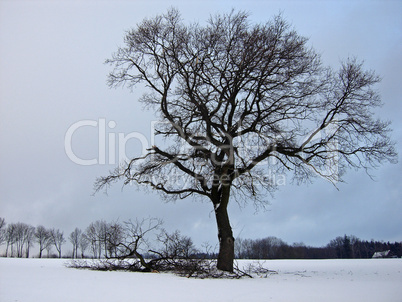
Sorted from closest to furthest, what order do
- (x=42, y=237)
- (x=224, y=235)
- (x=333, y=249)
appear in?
(x=224, y=235), (x=42, y=237), (x=333, y=249)

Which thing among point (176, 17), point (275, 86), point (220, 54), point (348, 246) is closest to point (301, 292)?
point (275, 86)

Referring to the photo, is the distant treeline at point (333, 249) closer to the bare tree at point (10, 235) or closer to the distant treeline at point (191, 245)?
the distant treeline at point (191, 245)

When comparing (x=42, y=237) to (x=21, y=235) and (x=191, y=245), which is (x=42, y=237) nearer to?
(x=21, y=235)

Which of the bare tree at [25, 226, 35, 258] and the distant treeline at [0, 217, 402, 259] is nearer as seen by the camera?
the distant treeline at [0, 217, 402, 259]

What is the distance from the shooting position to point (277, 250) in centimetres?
8281

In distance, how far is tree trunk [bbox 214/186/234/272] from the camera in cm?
1411

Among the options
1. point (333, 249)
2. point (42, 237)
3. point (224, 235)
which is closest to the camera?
point (224, 235)

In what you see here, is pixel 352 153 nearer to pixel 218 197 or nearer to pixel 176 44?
pixel 218 197

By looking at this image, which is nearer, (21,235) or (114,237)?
(114,237)

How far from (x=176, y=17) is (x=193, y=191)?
817cm

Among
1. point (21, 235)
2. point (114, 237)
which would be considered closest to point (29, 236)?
point (21, 235)

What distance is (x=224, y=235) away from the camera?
48.3 feet

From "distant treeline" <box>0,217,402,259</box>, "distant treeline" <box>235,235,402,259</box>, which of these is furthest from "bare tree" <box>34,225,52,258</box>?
"distant treeline" <box>235,235,402,259</box>

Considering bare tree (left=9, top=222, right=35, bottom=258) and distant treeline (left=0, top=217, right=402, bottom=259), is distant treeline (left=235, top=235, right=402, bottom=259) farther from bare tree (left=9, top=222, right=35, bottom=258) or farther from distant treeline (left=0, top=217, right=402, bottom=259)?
bare tree (left=9, top=222, right=35, bottom=258)
